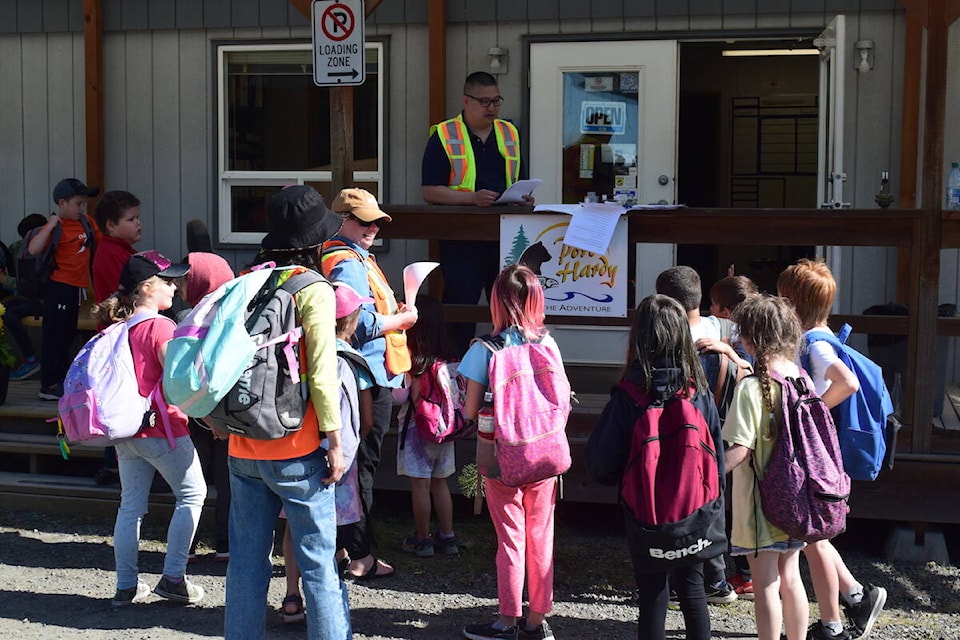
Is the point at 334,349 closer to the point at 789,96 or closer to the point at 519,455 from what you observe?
the point at 519,455

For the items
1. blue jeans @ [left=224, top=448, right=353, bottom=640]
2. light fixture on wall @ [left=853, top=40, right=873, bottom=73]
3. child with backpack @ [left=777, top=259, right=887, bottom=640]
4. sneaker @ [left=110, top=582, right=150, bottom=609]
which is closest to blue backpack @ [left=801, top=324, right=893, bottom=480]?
child with backpack @ [left=777, top=259, right=887, bottom=640]

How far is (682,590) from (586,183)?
4562mm

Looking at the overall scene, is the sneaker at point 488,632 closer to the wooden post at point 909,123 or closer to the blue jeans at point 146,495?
the blue jeans at point 146,495

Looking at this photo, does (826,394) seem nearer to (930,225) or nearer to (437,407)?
(930,225)

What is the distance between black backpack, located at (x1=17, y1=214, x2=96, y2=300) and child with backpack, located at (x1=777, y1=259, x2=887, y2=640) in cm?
480

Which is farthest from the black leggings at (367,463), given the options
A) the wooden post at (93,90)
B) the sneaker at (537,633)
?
the wooden post at (93,90)

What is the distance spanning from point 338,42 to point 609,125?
2671 mm

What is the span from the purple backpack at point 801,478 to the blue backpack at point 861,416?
44cm

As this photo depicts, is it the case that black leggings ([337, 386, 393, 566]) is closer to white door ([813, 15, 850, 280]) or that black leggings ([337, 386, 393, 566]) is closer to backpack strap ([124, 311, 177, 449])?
backpack strap ([124, 311, 177, 449])

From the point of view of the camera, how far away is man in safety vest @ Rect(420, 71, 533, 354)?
21.5ft

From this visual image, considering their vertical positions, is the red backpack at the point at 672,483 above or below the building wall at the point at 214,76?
below

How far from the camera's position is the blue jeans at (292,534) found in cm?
391

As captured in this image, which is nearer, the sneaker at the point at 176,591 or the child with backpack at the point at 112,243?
the sneaker at the point at 176,591

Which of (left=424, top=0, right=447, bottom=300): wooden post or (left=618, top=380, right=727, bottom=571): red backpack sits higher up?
(left=424, top=0, right=447, bottom=300): wooden post
